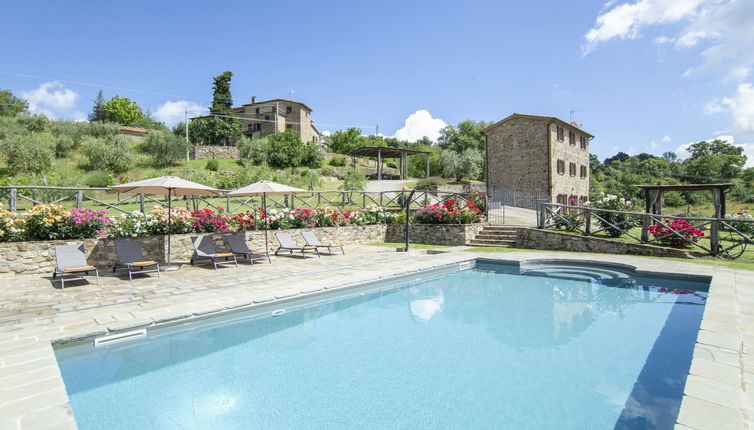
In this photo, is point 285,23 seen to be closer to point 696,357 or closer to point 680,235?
point 680,235

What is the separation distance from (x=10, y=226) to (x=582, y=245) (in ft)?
51.9

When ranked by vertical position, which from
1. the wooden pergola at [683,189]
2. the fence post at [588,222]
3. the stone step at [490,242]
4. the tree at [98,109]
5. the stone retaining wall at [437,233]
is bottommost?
the stone step at [490,242]

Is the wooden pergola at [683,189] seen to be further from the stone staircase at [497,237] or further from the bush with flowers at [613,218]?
the stone staircase at [497,237]

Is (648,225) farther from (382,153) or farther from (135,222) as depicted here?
(382,153)

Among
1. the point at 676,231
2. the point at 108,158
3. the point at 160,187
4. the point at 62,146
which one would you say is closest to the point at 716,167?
the point at 676,231

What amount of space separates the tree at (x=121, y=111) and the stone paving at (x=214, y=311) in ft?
205

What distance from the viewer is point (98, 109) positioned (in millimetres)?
60438

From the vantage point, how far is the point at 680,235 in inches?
429

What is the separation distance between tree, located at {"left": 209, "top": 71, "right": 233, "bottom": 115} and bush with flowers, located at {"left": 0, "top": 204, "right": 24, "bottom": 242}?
144ft

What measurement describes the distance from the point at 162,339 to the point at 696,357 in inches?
248

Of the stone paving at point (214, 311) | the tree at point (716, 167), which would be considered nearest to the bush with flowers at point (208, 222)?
the stone paving at point (214, 311)

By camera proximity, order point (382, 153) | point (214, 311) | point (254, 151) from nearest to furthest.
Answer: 1. point (214, 311)
2. point (382, 153)
3. point (254, 151)

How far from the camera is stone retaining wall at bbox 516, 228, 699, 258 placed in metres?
11.0

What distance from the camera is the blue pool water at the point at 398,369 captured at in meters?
3.49
